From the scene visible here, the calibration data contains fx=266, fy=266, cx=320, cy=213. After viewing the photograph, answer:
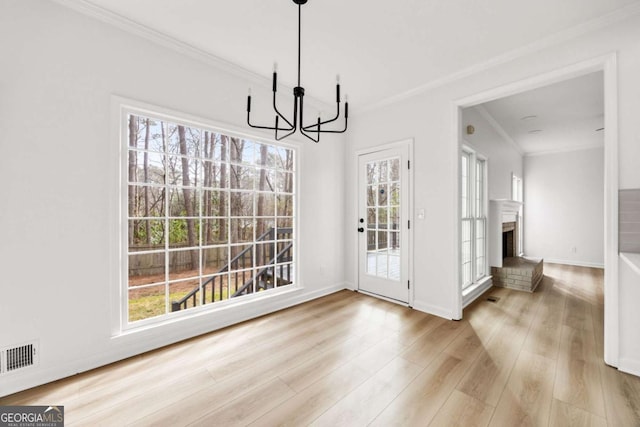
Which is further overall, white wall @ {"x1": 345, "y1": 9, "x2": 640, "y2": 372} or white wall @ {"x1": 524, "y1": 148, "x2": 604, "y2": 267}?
white wall @ {"x1": 524, "y1": 148, "x2": 604, "y2": 267}

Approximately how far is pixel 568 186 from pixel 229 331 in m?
7.61

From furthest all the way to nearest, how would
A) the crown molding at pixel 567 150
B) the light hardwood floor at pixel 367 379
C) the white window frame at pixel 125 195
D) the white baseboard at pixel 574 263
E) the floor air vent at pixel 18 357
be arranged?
the crown molding at pixel 567 150, the white baseboard at pixel 574 263, the white window frame at pixel 125 195, the floor air vent at pixel 18 357, the light hardwood floor at pixel 367 379

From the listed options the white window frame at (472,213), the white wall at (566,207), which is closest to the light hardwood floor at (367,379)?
the white window frame at (472,213)

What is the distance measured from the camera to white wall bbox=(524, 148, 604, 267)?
5.72 meters

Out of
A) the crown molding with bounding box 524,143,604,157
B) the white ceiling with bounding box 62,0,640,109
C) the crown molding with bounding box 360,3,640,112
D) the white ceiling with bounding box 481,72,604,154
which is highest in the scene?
the white ceiling with bounding box 481,72,604,154

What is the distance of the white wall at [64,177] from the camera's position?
Answer: 171 centimetres

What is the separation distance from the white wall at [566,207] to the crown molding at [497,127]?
0.86m

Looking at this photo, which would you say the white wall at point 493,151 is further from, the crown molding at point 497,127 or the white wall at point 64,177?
the white wall at point 64,177

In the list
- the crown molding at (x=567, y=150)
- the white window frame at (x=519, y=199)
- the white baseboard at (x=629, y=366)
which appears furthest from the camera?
the white window frame at (x=519, y=199)

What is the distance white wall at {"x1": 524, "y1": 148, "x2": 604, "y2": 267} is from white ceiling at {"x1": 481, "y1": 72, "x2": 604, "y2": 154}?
462 mm

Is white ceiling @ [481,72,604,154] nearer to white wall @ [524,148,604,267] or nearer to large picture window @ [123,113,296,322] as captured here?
white wall @ [524,148,604,267]

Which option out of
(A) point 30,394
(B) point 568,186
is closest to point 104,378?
(A) point 30,394

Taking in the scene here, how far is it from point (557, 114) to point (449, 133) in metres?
2.68

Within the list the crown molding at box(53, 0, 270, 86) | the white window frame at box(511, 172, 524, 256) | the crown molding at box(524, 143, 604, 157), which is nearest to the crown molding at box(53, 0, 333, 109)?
the crown molding at box(53, 0, 270, 86)
